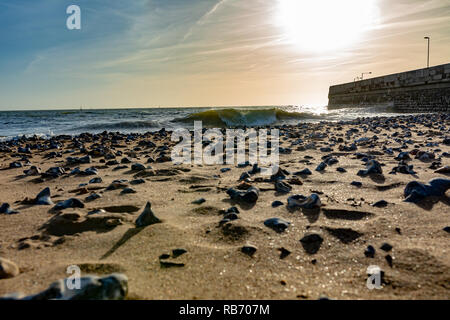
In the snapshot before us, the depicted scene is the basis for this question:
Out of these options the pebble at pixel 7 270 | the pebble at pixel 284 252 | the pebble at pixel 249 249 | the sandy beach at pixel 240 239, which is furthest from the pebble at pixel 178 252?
the pebble at pixel 7 270

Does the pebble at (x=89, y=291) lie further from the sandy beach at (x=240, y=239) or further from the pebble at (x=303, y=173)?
the pebble at (x=303, y=173)

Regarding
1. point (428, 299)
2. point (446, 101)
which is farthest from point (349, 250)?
point (446, 101)

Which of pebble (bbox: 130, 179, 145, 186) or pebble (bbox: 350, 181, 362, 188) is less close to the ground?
pebble (bbox: 350, 181, 362, 188)

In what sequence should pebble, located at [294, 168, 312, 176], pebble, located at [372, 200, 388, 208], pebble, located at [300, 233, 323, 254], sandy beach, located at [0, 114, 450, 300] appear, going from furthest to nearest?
pebble, located at [294, 168, 312, 176], pebble, located at [372, 200, 388, 208], pebble, located at [300, 233, 323, 254], sandy beach, located at [0, 114, 450, 300]

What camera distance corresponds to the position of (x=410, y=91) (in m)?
23.2

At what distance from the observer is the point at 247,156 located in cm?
529

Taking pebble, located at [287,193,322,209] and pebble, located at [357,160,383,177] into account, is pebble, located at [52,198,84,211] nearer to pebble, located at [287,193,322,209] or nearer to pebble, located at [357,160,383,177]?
pebble, located at [287,193,322,209]

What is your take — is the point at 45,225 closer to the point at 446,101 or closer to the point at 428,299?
the point at 428,299

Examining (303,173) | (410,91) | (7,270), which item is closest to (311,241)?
(7,270)

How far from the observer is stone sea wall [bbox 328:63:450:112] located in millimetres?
19547

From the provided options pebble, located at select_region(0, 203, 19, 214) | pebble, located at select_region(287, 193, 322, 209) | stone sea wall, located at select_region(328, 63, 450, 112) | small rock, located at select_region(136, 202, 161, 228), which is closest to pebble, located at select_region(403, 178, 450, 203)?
pebble, located at select_region(287, 193, 322, 209)

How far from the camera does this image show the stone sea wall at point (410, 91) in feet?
64.1

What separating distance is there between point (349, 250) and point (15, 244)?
84.6 inches

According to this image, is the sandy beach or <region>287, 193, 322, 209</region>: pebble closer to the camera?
the sandy beach
